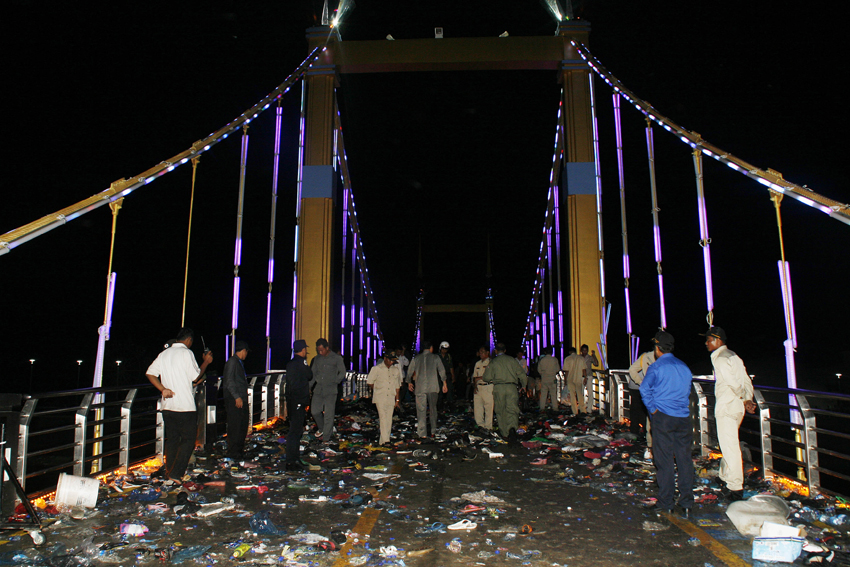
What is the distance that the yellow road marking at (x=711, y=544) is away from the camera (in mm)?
3310

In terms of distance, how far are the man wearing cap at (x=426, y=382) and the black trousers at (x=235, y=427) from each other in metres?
2.46

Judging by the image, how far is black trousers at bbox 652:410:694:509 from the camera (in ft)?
14.3

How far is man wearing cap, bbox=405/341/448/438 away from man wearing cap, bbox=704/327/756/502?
4203mm

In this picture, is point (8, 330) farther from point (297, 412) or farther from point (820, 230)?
point (820, 230)

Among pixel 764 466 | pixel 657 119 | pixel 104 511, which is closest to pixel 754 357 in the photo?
pixel 657 119

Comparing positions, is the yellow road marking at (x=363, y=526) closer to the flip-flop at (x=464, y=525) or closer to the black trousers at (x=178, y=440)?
the flip-flop at (x=464, y=525)

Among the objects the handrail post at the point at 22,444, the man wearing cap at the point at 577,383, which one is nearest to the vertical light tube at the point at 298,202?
the man wearing cap at the point at 577,383

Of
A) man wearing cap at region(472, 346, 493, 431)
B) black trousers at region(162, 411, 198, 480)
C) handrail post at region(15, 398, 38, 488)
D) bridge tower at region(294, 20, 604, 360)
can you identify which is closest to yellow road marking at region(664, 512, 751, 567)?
black trousers at region(162, 411, 198, 480)

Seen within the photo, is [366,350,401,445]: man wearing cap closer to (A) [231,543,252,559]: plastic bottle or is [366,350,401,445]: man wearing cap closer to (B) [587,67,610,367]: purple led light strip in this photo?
(A) [231,543,252,559]: plastic bottle

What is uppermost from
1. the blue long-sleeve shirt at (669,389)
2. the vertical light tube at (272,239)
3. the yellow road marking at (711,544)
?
the vertical light tube at (272,239)

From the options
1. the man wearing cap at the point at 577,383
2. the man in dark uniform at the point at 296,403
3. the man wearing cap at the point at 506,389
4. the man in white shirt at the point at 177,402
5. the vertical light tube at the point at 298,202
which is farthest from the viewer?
the vertical light tube at the point at 298,202

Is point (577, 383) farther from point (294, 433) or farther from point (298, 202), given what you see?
point (298, 202)

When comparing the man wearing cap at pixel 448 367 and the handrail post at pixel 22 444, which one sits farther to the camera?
the man wearing cap at pixel 448 367

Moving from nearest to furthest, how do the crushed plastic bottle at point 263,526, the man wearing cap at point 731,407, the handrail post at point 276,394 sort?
the crushed plastic bottle at point 263,526 → the man wearing cap at point 731,407 → the handrail post at point 276,394
